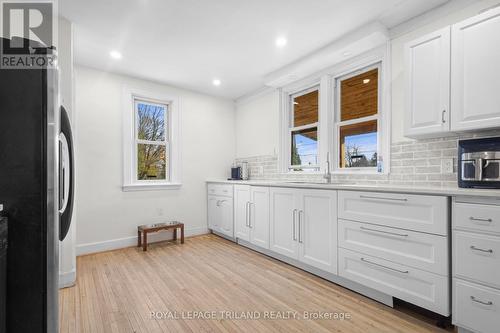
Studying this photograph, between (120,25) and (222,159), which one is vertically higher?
(120,25)

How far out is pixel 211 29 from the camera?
2611 mm

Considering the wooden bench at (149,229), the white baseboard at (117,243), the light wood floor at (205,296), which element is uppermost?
the wooden bench at (149,229)

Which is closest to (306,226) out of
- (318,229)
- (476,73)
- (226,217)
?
(318,229)

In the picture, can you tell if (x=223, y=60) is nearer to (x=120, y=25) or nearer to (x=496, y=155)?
(x=120, y=25)

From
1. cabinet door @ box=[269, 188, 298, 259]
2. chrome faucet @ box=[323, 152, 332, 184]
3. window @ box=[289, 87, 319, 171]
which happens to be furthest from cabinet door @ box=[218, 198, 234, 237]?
chrome faucet @ box=[323, 152, 332, 184]

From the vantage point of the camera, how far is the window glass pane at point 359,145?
2883 millimetres

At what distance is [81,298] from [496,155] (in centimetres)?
341

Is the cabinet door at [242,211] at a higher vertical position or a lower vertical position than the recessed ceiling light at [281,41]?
lower

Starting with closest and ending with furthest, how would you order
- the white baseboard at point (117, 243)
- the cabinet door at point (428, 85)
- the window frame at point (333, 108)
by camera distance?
1. the cabinet door at point (428, 85)
2. the window frame at point (333, 108)
3. the white baseboard at point (117, 243)

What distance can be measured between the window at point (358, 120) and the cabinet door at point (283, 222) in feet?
2.71

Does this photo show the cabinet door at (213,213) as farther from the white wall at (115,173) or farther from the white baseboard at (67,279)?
the white baseboard at (67,279)

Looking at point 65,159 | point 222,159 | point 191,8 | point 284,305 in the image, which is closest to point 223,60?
point 191,8

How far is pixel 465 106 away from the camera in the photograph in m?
1.86

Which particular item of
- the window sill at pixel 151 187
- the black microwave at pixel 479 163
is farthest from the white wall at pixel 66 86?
the black microwave at pixel 479 163
